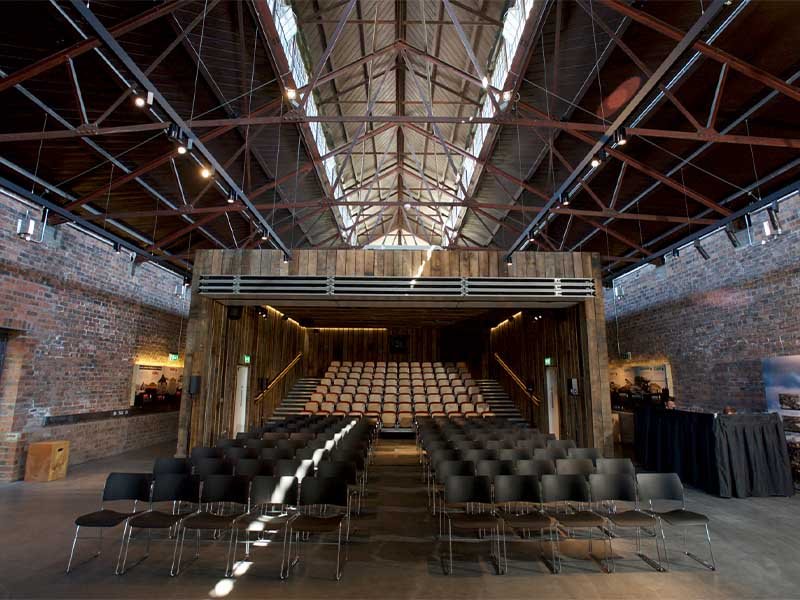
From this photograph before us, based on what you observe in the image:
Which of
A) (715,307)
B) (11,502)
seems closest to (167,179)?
(11,502)

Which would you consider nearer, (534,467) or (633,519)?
(633,519)

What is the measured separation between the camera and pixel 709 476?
6645mm

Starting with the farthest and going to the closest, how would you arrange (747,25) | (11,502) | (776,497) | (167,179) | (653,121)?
(167,179) < (653,121) < (776,497) < (11,502) < (747,25)

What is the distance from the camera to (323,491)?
430 cm

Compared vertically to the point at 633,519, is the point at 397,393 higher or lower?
higher

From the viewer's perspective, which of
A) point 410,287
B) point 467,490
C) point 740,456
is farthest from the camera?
point 410,287

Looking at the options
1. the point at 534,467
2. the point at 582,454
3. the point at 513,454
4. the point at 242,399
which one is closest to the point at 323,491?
the point at 534,467

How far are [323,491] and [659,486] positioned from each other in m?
3.57

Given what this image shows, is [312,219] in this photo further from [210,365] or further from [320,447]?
[320,447]

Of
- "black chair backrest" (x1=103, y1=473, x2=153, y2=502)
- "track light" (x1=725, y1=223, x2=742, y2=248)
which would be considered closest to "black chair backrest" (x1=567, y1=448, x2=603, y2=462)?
"black chair backrest" (x1=103, y1=473, x2=153, y2=502)

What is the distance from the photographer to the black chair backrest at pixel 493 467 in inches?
203

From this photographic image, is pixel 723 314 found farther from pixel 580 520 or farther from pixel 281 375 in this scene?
pixel 281 375

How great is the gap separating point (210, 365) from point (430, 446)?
4.75 meters

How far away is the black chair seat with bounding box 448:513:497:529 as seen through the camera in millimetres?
3719
